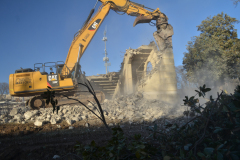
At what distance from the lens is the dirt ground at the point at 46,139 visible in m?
3.27

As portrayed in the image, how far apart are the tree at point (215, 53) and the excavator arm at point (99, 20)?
5.01m

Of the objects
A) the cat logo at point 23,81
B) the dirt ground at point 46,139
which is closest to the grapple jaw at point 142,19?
the dirt ground at point 46,139

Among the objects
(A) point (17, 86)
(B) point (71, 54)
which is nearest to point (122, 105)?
(B) point (71, 54)

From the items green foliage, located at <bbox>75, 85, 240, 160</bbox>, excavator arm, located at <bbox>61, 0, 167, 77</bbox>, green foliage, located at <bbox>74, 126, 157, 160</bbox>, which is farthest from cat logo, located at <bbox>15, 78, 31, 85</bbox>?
green foliage, located at <bbox>74, 126, 157, 160</bbox>

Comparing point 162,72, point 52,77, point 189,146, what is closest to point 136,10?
point 162,72

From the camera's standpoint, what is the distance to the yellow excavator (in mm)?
8516

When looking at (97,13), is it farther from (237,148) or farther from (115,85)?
(237,148)

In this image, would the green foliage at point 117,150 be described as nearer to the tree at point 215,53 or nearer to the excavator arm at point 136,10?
the excavator arm at point 136,10

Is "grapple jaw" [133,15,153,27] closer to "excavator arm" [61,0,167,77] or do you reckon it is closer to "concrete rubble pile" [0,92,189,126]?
"excavator arm" [61,0,167,77]

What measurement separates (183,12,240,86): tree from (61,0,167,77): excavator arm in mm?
5011

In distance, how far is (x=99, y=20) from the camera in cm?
1059

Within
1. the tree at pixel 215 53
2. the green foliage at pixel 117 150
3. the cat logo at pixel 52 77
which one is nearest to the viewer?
the green foliage at pixel 117 150

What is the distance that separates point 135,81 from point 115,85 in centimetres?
365

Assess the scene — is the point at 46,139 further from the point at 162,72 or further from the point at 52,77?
the point at 162,72
